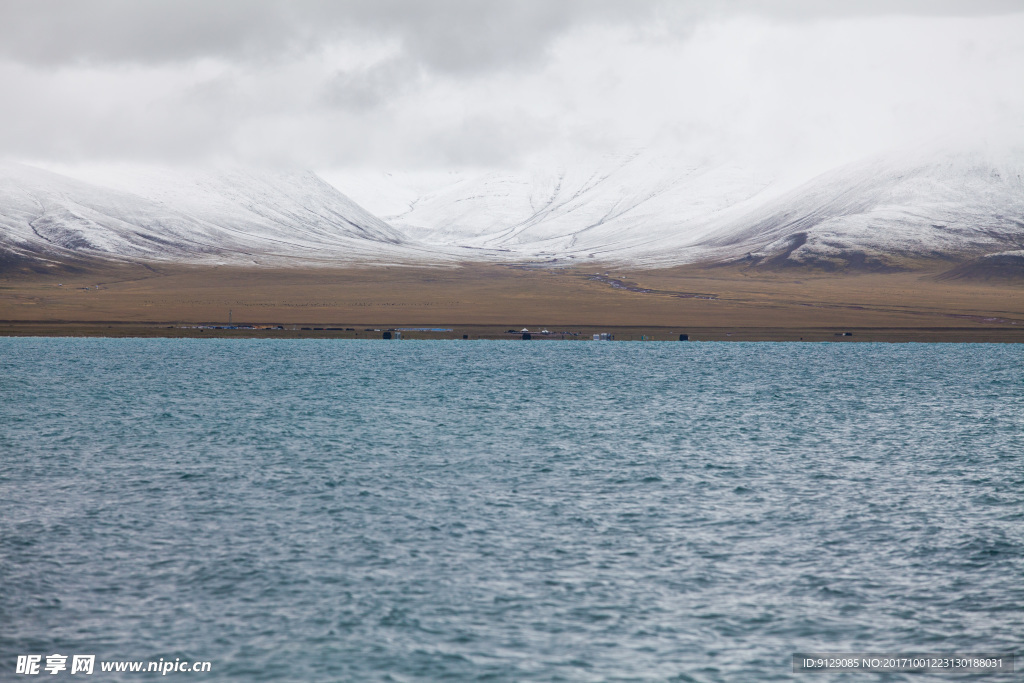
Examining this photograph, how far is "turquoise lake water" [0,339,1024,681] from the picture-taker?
26.3 meters

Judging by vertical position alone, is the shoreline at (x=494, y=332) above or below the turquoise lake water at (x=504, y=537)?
above

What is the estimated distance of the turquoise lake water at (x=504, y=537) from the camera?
86.3ft

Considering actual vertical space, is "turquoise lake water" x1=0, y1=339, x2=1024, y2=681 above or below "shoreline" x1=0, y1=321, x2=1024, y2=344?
below

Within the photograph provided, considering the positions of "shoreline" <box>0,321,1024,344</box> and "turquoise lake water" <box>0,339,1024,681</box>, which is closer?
"turquoise lake water" <box>0,339,1024,681</box>

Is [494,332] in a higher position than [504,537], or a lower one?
higher

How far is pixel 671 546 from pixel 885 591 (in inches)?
310

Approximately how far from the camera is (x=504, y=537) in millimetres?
37031

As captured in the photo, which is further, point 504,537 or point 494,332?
point 494,332

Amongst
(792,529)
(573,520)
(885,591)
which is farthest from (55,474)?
(885,591)

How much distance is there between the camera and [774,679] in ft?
79.9

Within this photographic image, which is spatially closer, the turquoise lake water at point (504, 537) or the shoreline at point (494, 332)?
the turquoise lake water at point (504, 537)

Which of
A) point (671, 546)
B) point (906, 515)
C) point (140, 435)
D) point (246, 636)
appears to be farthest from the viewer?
point (140, 435)

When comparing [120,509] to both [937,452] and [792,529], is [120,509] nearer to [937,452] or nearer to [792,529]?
[792,529]

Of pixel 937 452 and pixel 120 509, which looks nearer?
pixel 120 509
